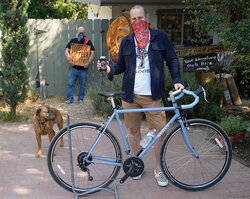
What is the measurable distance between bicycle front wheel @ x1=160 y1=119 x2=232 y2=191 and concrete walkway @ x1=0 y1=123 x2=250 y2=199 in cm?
14

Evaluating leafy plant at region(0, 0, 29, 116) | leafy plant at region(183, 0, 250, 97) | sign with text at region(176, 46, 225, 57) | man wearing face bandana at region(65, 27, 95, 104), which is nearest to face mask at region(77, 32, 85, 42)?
man wearing face bandana at region(65, 27, 95, 104)

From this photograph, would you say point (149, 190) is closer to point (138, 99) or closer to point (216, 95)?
point (138, 99)

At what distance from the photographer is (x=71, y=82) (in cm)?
903

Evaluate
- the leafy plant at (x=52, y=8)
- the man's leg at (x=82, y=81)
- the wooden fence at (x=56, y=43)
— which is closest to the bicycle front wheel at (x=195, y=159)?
the man's leg at (x=82, y=81)

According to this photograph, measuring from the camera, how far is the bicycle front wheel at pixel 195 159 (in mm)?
3691

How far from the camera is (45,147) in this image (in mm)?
5324

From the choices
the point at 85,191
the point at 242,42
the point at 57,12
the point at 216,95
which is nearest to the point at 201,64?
the point at 216,95

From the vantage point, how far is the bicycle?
3.57 meters

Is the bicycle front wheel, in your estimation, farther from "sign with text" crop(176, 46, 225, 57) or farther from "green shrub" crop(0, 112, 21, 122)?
"green shrub" crop(0, 112, 21, 122)

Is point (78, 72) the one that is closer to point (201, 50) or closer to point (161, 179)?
point (201, 50)

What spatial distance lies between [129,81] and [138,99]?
242 mm

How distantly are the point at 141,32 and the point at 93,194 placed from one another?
1.95 meters

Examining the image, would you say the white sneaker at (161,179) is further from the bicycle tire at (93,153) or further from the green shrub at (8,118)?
the green shrub at (8,118)

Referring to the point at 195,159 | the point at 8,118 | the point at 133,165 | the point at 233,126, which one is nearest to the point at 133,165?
the point at 133,165
